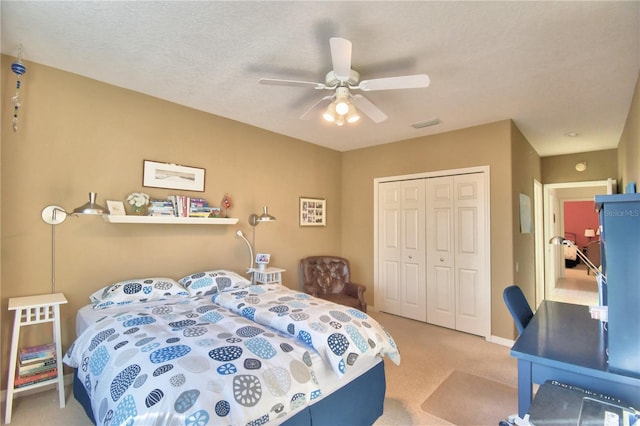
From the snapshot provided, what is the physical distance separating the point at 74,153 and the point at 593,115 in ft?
17.4

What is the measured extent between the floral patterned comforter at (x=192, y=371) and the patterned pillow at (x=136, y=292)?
1.26ft

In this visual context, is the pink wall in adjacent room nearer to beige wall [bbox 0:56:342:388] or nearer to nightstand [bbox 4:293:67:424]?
beige wall [bbox 0:56:342:388]

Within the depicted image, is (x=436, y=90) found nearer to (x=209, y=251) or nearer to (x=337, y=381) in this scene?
(x=337, y=381)

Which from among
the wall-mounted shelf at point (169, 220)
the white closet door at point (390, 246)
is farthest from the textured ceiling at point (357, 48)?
the white closet door at point (390, 246)

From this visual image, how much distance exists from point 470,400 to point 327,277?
2.33m

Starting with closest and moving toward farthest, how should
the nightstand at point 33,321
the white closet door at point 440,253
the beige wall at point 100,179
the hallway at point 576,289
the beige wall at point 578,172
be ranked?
the nightstand at point 33,321
the beige wall at point 100,179
the white closet door at point 440,253
the beige wall at point 578,172
the hallway at point 576,289

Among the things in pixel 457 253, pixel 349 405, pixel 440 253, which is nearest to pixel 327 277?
pixel 440 253

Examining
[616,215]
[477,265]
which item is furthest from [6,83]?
[477,265]

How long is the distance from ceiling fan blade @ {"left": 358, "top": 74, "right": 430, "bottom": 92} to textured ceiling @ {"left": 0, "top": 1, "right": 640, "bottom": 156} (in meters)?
0.27

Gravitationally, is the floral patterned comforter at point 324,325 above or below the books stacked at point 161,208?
below

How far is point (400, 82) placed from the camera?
2.03 meters

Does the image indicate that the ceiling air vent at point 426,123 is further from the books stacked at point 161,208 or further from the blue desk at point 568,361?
the books stacked at point 161,208

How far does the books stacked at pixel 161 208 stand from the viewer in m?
2.93

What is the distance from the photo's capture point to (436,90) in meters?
2.80
